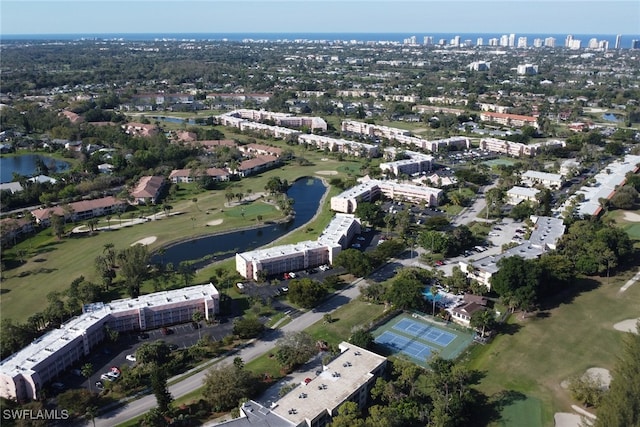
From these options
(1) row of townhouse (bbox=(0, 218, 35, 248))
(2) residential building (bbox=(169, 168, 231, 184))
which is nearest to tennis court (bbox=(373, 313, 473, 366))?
(1) row of townhouse (bbox=(0, 218, 35, 248))

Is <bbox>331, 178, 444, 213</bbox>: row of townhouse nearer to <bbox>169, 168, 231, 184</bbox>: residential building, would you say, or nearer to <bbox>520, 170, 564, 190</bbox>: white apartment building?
<bbox>520, 170, 564, 190</bbox>: white apartment building

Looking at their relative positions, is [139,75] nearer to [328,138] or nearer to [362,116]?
[362,116]

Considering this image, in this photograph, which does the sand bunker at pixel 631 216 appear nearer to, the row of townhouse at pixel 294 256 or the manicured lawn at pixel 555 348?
the manicured lawn at pixel 555 348

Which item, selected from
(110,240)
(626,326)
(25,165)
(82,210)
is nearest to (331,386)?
(626,326)

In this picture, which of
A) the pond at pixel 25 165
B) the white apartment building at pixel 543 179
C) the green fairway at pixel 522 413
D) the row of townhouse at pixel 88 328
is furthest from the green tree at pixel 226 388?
the pond at pixel 25 165

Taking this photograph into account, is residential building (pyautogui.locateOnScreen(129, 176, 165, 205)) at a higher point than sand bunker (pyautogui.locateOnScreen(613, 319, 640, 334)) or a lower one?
higher

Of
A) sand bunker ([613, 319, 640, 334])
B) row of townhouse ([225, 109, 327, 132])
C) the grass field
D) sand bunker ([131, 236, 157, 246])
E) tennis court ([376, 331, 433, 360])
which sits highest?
row of townhouse ([225, 109, 327, 132])

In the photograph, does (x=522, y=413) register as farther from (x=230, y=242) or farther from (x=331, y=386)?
(x=230, y=242)
